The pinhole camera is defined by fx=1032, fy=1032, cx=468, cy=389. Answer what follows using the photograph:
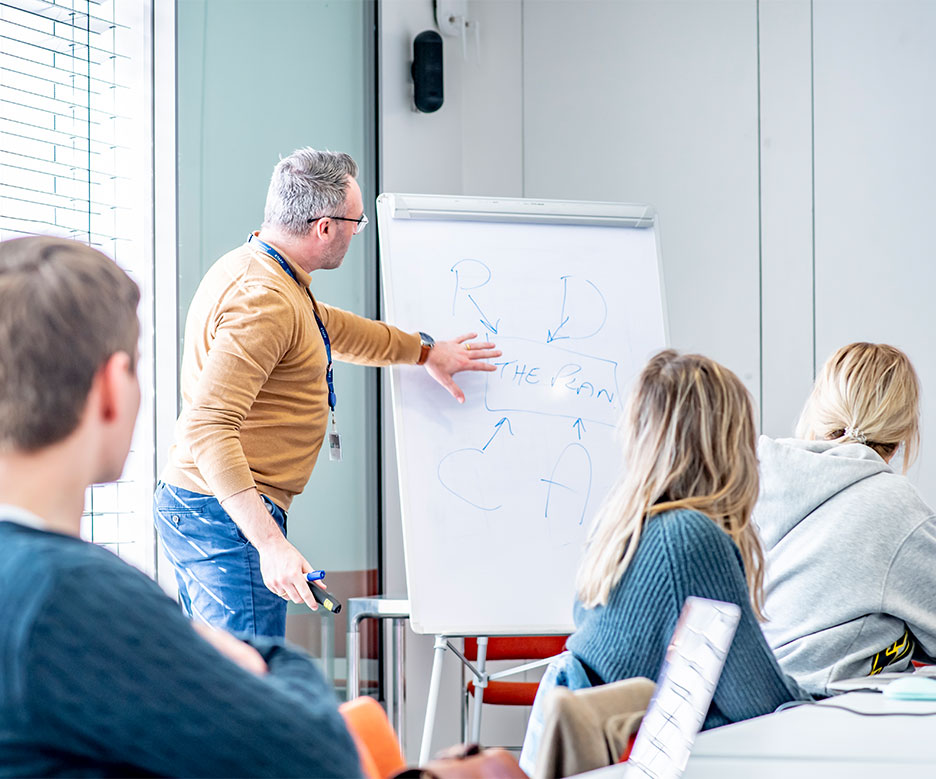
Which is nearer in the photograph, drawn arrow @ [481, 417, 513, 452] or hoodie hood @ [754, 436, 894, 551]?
hoodie hood @ [754, 436, 894, 551]

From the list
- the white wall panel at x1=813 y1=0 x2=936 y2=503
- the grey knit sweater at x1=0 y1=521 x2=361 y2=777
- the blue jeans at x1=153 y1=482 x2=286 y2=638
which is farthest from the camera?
the white wall panel at x1=813 y1=0 x2=936 y2=503

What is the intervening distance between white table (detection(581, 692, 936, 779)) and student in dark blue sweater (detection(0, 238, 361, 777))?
468 millimetres

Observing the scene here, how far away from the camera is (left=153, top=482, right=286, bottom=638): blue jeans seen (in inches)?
75.3

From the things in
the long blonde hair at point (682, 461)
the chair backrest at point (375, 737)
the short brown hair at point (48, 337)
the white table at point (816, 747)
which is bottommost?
the white table at point (816, 747)

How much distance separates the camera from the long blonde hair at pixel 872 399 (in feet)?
6.39

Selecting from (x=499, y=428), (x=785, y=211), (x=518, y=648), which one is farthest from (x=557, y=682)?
(x=785, y=211)

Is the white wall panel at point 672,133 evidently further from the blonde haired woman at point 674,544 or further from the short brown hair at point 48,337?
the short brown hair at point 48,337

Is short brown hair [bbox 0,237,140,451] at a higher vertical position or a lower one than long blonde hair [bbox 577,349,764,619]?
higher

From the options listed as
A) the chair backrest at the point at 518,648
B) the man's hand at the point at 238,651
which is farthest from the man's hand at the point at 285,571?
the chair backrest at the point at 518,648

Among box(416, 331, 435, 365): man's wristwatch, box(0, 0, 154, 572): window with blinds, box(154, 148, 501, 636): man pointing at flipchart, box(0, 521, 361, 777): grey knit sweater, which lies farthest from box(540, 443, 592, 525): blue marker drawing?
box(0, 521, 361, 777): grey knit sweater

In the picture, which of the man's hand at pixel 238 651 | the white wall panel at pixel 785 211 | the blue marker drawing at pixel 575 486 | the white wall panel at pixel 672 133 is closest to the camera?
the man's hand at pixel 238 651

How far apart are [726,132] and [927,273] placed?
0.77m

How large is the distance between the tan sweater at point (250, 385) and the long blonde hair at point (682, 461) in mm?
705

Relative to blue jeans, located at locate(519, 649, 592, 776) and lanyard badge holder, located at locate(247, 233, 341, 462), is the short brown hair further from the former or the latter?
lanyard badge holder, located at locate(247, 233, 341, 462)
